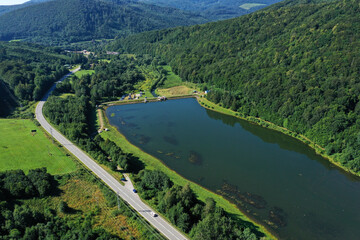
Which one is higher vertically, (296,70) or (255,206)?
(296,70)

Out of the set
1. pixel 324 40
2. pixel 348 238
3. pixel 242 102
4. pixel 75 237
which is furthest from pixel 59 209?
pixel 324 40

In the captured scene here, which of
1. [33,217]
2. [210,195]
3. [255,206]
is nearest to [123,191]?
[33,217]

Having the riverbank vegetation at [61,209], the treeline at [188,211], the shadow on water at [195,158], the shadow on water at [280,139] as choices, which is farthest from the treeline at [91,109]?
the shadow on water at [280,139]

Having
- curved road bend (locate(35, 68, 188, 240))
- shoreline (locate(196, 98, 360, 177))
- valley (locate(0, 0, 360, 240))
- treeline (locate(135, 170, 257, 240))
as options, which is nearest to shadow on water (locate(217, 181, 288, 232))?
valley (locate(0, 0, 360, 240))

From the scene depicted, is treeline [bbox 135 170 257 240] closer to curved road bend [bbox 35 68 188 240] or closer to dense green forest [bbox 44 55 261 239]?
dense green forest [bbox 44 55 261 239]

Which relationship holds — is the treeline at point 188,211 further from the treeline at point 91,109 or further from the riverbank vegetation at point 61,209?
the treeline at point 91,109

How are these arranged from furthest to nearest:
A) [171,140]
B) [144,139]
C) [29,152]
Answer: [144,139], [171,140], [29,152]

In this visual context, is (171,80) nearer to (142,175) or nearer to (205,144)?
(205,144)
